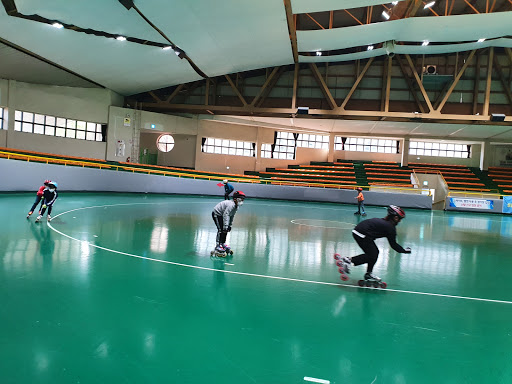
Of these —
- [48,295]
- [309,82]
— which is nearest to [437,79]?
[309,82]

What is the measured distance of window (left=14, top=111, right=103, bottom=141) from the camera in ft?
70.4

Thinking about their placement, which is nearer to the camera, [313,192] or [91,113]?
[91,113]

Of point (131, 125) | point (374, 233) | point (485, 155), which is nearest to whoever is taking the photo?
point (374, 233)

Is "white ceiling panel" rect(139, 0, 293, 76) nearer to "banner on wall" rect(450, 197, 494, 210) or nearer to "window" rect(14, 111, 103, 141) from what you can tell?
"window" rect(14, 111, 103, 141)

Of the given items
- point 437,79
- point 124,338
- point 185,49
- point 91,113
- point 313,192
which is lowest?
point 124,338

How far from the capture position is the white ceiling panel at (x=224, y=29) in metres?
14.6

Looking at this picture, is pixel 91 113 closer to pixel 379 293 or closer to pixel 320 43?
pixel 320 43

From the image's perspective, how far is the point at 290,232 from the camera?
11180 mm

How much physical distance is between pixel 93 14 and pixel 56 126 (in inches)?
448

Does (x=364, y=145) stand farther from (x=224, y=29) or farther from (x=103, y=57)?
(x=103, y=57)

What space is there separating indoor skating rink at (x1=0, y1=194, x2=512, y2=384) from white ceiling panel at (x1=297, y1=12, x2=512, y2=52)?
15.7m

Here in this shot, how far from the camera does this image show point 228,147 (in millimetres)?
31766

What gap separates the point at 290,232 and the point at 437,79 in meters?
22.1

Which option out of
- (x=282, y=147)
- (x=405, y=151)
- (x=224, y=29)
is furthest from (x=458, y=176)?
(x=224, y=29)
